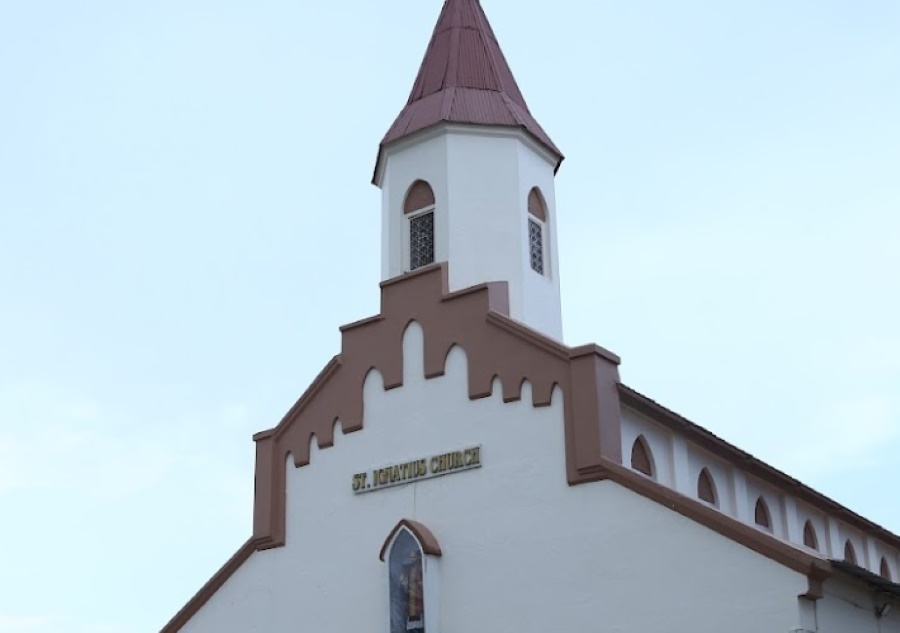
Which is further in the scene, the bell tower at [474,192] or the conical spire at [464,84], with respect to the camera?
the conical spire at [464,84]

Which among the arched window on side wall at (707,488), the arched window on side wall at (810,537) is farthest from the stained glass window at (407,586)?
the arched window on side wall at (810,537)

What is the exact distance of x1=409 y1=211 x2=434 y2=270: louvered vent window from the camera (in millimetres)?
23047

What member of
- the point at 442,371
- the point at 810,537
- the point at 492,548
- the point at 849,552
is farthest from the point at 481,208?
the point at 849,552

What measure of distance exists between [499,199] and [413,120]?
231 cm

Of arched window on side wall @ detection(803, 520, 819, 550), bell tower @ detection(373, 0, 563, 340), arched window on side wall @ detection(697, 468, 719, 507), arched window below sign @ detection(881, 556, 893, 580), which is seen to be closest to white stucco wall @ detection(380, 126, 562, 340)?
bell tower @ detection(373, 0, 563, 340)

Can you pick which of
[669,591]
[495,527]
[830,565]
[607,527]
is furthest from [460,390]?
[830,565]

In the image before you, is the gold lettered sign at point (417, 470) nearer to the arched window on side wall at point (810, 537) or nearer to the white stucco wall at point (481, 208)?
the white stucco wall at point (481, 208)

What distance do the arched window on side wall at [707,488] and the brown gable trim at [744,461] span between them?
1.38 feet

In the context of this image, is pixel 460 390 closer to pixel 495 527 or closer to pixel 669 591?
pixel 495 527

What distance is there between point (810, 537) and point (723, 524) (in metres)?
11.2

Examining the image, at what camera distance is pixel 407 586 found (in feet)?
65.6

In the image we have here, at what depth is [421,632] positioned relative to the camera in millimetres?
19688

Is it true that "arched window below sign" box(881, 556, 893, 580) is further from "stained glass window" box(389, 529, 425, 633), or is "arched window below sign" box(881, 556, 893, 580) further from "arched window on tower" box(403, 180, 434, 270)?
"stained glass window" box(389, 529, 425, 633)

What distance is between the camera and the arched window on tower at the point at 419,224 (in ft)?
75.8
